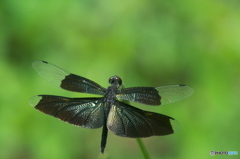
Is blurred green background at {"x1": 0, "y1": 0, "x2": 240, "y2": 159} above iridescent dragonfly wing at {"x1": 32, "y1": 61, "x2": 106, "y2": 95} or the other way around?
above

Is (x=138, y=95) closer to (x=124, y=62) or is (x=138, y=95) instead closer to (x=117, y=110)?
(x=117, y=110)

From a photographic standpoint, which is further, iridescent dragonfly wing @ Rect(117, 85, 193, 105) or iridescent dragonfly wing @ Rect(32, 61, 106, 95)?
iridescent dragonfly wing @ Rect(32, 61, 106, 95)

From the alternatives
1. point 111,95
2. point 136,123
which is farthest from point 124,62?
point 136,123

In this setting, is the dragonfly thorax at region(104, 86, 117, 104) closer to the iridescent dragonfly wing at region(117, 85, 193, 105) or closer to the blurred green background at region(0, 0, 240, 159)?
the iridescent dragonfly wing at region(117, 85, 193, 105)

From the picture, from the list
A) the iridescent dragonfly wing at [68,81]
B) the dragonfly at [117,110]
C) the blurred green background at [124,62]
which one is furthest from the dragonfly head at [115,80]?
the blurred green background at [124,62]

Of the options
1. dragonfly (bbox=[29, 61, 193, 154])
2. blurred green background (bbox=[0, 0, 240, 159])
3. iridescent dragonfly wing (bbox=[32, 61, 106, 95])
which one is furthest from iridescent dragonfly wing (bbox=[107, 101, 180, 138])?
blurred green background (bbox=[0, 0, 240, 159])

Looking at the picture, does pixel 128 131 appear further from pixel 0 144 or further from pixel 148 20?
pixel 148 20

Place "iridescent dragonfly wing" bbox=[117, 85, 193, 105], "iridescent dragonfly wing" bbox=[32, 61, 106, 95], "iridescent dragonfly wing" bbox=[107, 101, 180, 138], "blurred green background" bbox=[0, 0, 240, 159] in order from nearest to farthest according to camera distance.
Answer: "iridescent dragonfly wing" bbox=[107, 101, 180, 138] → "iridescent dragonfly wing" bbox=[117, 85, 193, 105] → "iridescent dragonfly wing" bbox=[32, 61, 106, 95] → "blurred green background" bbox=[0, 0, 240, 159]
